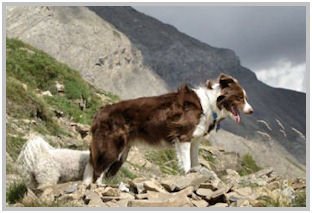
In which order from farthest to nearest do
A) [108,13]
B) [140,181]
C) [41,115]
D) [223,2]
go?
[108,13] < [41,115] < [140,181] < [223,2]

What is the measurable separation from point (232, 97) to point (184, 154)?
1.22 meters

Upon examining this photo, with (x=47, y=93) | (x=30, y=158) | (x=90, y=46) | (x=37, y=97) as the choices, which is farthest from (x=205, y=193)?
(x=90, y=46)

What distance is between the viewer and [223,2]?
862 centimetres

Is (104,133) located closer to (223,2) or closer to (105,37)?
(223,2)

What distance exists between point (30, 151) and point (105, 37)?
63746 mm

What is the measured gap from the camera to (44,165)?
32.7ft

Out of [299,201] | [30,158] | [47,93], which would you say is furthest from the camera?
[47,93]

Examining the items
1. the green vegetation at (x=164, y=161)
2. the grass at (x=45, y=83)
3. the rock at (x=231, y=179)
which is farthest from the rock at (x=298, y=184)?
the grass at (x=45, y=83)

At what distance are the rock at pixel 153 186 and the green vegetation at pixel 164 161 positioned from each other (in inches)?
240

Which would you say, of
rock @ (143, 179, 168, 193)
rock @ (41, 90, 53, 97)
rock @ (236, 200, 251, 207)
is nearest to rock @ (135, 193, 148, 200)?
rock @ (143, 179, 168, 193)

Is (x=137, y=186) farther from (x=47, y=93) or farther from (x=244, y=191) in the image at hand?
(x=47, y=93)

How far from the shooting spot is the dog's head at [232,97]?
10.2 metres

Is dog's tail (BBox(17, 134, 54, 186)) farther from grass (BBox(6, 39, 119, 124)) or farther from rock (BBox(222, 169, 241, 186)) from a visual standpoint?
grass (BBox(6, 39, 119, 124))

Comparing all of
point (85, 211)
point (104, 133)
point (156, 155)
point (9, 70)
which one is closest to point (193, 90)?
point (104, 133)
